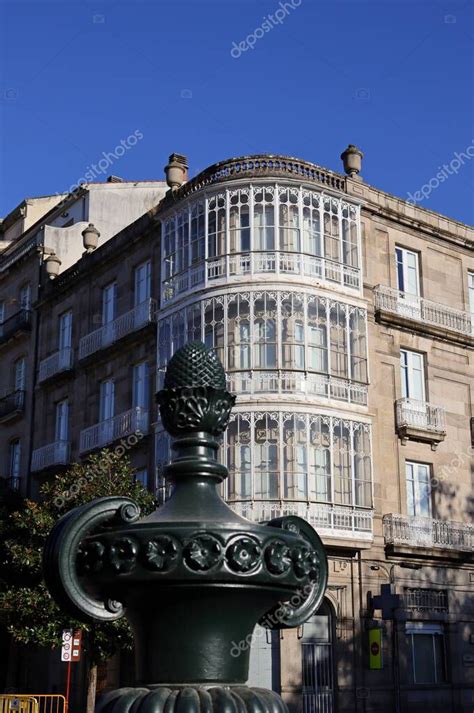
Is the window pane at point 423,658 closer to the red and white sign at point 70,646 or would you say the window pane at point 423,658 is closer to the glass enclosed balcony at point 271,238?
the glass enclosed balcony at point 271,238

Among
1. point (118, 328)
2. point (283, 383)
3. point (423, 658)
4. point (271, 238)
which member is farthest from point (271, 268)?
point (423, 658)

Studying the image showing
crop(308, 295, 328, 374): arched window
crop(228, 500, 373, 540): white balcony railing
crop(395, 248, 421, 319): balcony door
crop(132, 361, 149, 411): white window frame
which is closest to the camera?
crop(228, 500, 373, 540): white balcony railing

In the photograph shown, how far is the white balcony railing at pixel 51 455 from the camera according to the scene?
29.4 metres

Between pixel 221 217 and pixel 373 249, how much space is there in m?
4.23

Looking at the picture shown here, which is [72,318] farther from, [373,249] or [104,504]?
[104,504]

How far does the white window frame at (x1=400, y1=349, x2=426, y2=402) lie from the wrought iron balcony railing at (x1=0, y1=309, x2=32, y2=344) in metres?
13.6

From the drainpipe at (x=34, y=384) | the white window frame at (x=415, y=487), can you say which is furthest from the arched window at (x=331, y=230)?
the drainpipe at (x=34, y=384)

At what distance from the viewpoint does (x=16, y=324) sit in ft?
113

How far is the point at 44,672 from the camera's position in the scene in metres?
28.5

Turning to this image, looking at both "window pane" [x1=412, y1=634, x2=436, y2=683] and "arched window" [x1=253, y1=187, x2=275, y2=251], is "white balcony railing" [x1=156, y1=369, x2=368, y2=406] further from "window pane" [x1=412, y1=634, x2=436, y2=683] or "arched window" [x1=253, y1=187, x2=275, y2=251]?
"window pane" [x1=412, y1=634, x2=436, y2=683]

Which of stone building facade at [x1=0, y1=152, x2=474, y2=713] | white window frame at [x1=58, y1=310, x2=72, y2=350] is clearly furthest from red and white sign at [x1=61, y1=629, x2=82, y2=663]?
white window frame at [x1=58, y1=310, x2=72, y2=350]

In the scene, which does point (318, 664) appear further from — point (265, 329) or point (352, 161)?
point (352, 161)

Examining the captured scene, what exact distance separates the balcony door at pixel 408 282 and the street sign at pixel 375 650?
8.21 meters

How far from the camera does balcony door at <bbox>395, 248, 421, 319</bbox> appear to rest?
26375mm
